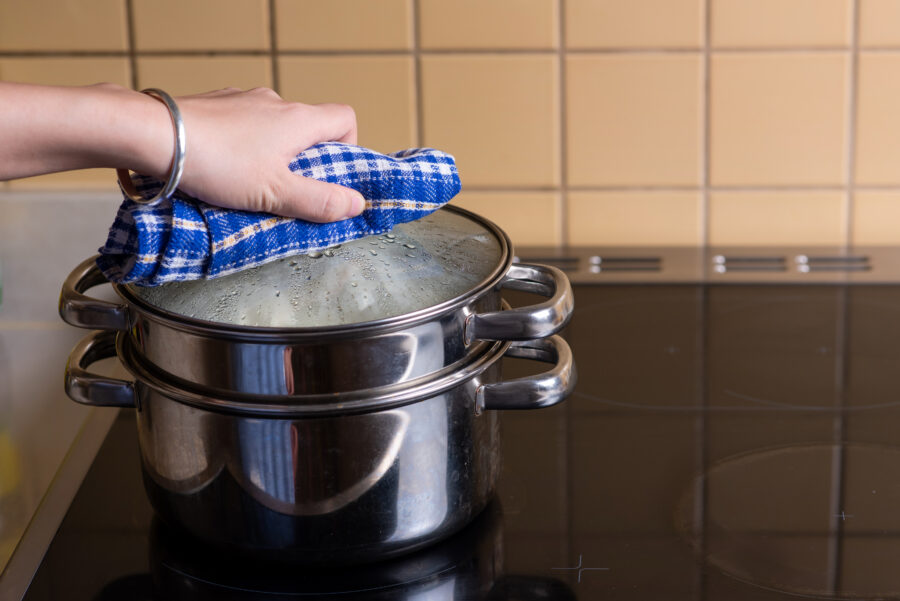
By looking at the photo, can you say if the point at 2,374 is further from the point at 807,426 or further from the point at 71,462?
the point at 807,426

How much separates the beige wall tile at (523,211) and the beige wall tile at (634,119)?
3cm

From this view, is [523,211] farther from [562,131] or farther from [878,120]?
[878,120]

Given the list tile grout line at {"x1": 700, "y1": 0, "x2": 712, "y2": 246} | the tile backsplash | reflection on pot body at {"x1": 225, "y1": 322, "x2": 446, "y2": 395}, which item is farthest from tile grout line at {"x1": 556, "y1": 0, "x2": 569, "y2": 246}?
reflection on pot body at {"x1": 225, "y1": 322, "x2": 446, "y2": 395}

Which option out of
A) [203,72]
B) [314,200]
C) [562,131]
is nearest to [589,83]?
[562,131]

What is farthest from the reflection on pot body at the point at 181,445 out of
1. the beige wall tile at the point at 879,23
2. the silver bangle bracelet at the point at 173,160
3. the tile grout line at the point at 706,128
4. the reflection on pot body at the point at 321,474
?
the beige wall tile at the point at 879,23

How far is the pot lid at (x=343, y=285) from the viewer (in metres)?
0.46

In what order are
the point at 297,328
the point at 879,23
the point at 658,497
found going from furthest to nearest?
1. the point at 879,23
2. the point at 658,497
3. the point at 297,328

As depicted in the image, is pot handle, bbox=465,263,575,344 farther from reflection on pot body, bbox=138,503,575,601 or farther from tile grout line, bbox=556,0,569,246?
tile grout line, bbox=556,0,569,246

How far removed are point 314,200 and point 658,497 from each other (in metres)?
0.28

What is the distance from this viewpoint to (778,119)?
2.97 feet

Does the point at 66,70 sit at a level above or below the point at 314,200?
above

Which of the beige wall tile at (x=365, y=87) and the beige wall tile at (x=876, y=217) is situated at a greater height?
the beige wall tile at (x=365, y=87)

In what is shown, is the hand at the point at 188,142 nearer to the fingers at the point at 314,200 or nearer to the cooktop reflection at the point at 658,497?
the fingers at the point at 314,200

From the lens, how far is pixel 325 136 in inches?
20.8
